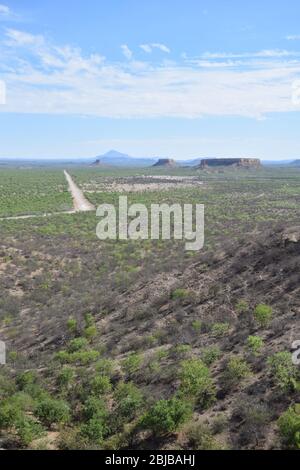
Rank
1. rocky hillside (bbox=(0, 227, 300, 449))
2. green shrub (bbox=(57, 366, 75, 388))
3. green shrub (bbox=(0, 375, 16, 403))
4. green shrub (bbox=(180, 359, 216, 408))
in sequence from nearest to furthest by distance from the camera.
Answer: rocky hillside (bbox=(0, 227, 300, 449)), green shrub (bbox=(180, 359, 216, 408)), green shrub (bbox=(0, 375, 16, 403)), green shrub (bbox=(57, 366, 75, 388))

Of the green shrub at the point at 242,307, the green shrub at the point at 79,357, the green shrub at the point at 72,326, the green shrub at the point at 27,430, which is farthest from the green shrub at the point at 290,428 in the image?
the green shrub at the point at 72,326

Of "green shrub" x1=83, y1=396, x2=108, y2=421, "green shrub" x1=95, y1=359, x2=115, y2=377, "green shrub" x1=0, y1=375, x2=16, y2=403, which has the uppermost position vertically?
"green shrub" x1=95, y1=359, x2=115, y2=377

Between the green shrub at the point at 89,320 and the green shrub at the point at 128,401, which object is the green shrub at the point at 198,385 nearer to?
the green shrub at the point at 128,401

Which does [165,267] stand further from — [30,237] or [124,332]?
[30,237]

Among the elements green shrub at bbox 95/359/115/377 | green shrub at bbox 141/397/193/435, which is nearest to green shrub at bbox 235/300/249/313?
green shrub at bbox 95/359/115/377

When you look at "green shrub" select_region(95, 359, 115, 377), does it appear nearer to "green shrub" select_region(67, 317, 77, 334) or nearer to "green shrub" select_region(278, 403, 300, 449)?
"green shrub" select_region(67, 317, 77, 334)

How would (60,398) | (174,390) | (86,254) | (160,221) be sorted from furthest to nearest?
(160,221) → (86,254) → (60,398) → (174,390)
